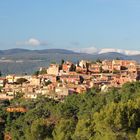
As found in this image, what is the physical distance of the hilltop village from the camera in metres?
72.0

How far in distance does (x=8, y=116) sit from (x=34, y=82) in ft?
100

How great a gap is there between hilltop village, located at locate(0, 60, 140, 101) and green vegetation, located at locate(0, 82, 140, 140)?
45.0 ft

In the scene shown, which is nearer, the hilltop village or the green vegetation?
the green vegetation

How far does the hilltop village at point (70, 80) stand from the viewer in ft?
236

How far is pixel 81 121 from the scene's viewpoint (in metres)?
33.8

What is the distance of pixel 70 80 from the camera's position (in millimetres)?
78062

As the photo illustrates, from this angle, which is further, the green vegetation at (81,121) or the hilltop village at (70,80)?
the hilltop village at (70,80)

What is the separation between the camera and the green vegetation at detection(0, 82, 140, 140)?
29.5m

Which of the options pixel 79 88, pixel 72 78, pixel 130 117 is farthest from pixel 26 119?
pixel 72 78

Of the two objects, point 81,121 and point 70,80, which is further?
point 70,80

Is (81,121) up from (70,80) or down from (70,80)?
up

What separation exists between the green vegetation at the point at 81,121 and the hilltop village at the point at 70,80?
45.0 feet

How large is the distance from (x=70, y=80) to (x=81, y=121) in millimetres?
44280

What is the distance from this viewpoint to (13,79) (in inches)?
3570
